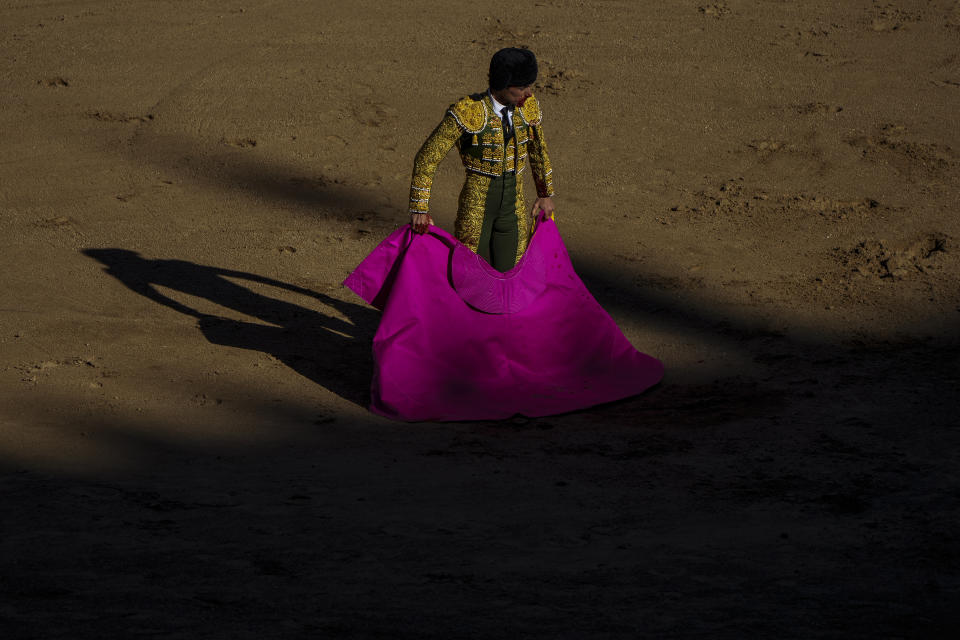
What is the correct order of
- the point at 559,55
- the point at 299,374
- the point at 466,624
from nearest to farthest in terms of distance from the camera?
the point at 466,624, the point at 299,374, the point at 559,55

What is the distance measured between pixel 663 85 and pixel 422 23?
8.54ft

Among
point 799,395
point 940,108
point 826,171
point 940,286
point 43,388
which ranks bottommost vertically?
point 43,388

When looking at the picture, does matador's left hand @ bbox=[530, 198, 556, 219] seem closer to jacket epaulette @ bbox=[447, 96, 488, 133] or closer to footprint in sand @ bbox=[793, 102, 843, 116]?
jacket epaulette @ bbox=[447, 96, 488, 133]

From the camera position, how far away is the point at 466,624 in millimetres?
3480

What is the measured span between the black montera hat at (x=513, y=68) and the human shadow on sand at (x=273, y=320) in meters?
1.66

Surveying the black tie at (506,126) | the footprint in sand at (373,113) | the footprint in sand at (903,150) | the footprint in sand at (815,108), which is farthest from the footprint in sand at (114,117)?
the footprint in sand at (903,150)

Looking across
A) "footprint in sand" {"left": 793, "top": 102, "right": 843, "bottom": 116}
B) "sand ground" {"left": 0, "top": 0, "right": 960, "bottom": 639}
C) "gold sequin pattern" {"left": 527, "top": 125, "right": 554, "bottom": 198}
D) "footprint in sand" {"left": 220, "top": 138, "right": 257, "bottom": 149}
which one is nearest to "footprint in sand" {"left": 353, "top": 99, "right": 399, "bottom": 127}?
"sand ground" {"left": 0, "top": 0, "right": 960, "bottom": 639}

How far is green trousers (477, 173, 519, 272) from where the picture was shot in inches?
231

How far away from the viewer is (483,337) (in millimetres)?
5871

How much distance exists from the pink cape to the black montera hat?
32.6 inches

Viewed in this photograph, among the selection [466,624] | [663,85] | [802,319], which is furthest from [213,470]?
[663,85]

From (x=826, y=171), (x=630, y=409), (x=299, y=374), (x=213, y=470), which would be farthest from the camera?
(x=826, y=171)

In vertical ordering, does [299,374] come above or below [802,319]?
below

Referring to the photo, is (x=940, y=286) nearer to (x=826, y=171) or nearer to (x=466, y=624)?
(x=826, y=171)
